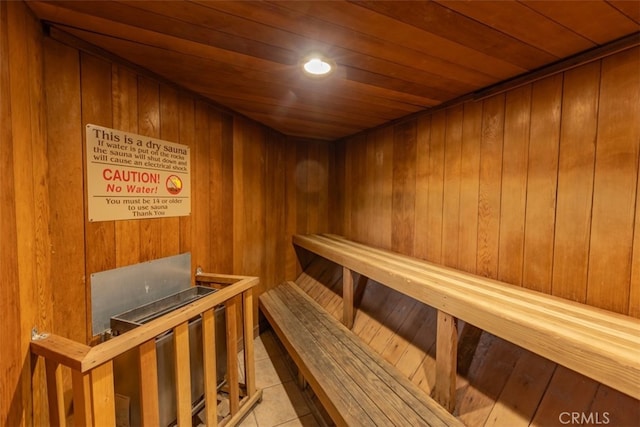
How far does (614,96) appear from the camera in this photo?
1043 mm

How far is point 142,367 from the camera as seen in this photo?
1.01 meters

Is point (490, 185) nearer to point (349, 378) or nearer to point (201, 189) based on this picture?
point (349, 378)

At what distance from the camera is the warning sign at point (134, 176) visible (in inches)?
47.1

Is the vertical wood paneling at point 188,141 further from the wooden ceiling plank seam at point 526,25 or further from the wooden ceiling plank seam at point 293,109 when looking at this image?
the wooden ceiling plank seam at point 526,25

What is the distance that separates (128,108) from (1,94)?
1.89 ft

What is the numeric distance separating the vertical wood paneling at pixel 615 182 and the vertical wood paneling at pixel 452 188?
0.61 metres

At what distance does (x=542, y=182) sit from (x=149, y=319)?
193cm

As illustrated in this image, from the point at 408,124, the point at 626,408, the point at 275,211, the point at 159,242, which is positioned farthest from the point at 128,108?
the point at 626,408

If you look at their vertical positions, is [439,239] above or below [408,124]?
below

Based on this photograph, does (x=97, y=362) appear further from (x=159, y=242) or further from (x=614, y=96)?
(x=614, y=96)

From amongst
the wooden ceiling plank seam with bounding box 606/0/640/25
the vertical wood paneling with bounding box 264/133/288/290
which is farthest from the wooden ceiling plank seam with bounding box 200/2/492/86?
the vertical wood paneling with bounding box 264/133/288/290

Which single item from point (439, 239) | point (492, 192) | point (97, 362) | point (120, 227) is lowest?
point (97, 362)

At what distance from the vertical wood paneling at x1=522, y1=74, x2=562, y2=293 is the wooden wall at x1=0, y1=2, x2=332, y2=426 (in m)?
1.80

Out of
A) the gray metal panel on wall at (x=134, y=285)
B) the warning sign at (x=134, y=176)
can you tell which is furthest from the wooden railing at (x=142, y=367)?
the warning sign at (x=134, y=176)
